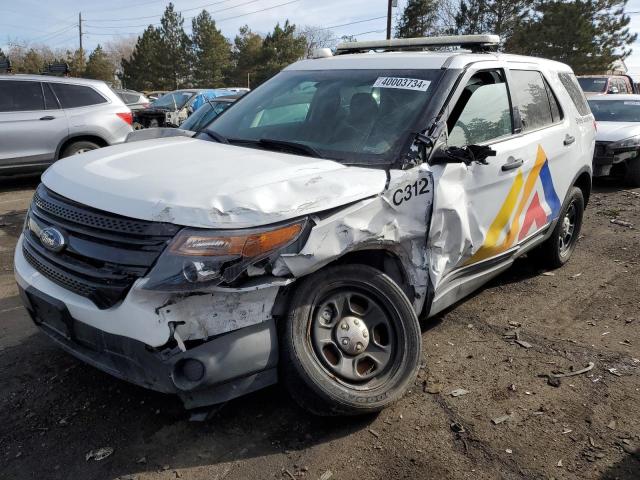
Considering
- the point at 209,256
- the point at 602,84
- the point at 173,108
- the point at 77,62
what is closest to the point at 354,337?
the point at 209,256

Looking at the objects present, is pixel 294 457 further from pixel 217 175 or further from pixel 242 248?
pixel 217 175

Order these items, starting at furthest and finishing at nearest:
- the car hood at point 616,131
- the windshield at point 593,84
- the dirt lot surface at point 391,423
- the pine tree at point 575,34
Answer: the pine tree at point 575,34 → the windshield at point 593,84 → the car hood at point 616,131 → the dirt lot surface at point 391,423

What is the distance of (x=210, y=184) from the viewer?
258 cm

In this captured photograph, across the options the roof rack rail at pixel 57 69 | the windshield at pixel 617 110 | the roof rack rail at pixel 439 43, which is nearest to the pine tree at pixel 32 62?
the roof rack rail at pixel 57 69

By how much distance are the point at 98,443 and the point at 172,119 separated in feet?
45.1

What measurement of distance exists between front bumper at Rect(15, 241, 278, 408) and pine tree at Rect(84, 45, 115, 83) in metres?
60.0

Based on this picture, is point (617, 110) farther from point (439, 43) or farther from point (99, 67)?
point (99, 67)

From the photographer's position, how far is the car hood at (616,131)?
9.51 metres

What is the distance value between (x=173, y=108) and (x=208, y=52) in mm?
39002

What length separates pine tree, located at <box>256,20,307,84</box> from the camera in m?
50.7

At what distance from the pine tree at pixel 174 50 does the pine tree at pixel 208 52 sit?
844 mm

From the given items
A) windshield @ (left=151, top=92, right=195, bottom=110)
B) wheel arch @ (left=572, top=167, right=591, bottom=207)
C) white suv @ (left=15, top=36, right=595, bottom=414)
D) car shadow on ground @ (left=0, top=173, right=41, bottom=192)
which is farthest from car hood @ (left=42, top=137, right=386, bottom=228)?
windshield @ (left=151, top=92, right=195, bottom=110)

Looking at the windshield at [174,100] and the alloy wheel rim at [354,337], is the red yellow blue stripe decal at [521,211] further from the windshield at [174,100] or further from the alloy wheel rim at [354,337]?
the windshield at [174,100]

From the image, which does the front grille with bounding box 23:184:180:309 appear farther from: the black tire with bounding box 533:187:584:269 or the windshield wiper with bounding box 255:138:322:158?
the black tire with bounding box 533:187:584:269
